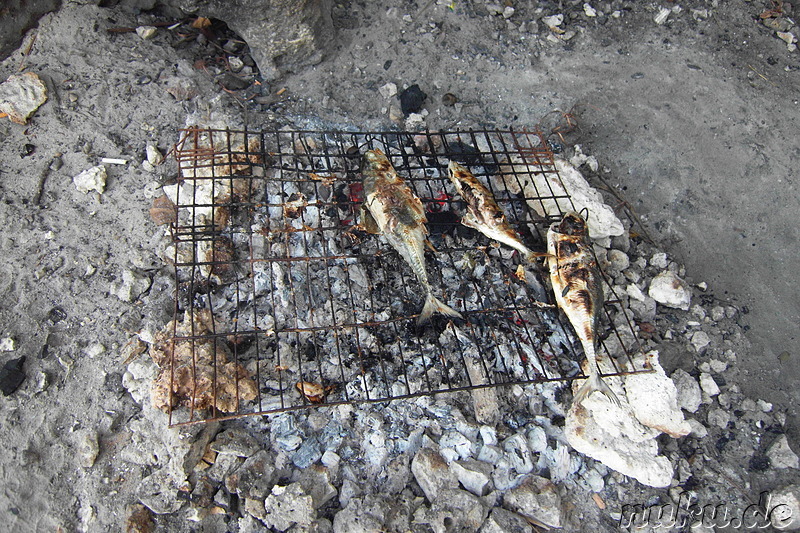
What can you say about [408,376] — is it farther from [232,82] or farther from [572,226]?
[232,82]

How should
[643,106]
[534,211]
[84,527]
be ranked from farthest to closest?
1. [643,106]
2. [534,211]
3. [84,527]

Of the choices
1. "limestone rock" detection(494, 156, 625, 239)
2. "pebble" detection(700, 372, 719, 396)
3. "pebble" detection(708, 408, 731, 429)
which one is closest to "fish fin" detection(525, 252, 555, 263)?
"limestone rock" detection(494, 156, 625, 239)

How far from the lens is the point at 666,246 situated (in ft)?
19.1

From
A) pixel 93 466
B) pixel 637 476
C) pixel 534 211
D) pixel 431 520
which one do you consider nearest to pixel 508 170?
pixel 534 211

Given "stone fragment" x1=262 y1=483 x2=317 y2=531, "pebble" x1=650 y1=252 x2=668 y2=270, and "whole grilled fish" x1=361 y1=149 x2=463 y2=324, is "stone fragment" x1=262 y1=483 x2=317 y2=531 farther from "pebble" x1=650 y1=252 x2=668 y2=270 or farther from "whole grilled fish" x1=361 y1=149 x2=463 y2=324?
"pebble" x1=650 y1=252 x2=668 y2=270

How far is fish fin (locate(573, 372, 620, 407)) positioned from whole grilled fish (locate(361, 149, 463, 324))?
1.22m

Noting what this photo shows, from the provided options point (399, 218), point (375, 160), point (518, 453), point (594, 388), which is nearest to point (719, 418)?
point (594, 388)

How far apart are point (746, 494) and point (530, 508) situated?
203 cm

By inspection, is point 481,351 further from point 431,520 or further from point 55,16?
point 55,16

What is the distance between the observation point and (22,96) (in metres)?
5.36

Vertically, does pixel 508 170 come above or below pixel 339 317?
above

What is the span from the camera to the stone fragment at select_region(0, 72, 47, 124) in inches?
208

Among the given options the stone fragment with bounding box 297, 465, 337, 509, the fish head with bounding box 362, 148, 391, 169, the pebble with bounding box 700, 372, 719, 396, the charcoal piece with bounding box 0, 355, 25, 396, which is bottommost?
the pebble with bounding box 700, 372, 719, 396

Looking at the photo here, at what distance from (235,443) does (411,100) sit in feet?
14.8
